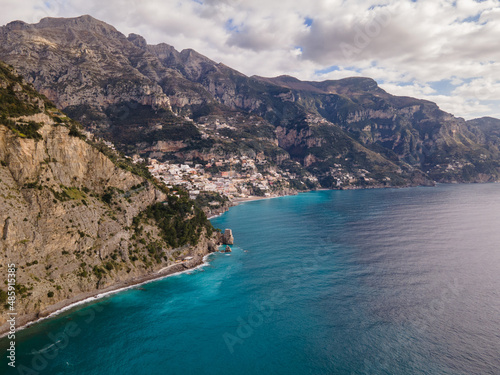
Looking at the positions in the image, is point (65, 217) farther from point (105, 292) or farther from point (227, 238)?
point (227, 238)

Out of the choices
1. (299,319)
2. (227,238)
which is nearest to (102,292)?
(299,319)

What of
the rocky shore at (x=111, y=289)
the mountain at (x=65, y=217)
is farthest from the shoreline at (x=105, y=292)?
the mountain at (x=65, y=217)

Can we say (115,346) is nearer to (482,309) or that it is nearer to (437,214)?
(482,309)

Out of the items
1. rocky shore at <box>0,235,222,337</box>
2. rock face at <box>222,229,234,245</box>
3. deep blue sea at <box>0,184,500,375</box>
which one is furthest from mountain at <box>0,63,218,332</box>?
rock face at <box>222,229,234,245</box>

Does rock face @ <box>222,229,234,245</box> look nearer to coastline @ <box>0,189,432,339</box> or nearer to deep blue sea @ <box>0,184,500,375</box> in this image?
deep blue sea @ <box>0,184,500,375</box>

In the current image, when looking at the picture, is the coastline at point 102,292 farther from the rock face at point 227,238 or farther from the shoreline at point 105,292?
the rock face at point 227,238

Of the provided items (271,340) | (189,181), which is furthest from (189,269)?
(189,181)

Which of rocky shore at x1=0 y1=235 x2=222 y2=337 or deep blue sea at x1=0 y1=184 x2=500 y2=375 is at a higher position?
rocky shore at x1=0 y1=235 x2=222 y2=337
